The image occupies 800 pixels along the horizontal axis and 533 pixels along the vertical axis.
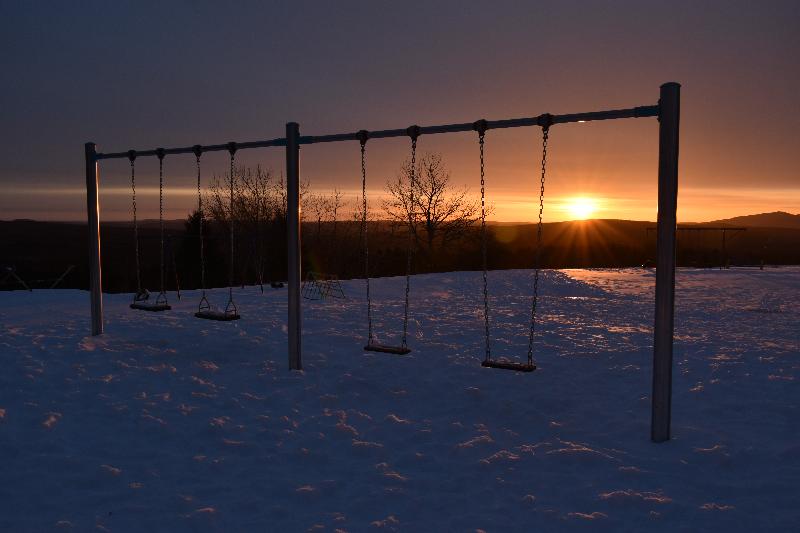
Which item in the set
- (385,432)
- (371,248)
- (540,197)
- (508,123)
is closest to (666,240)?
(540,197)

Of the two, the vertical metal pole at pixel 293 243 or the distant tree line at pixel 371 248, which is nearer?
the vertical metal pole at pixel 293 243

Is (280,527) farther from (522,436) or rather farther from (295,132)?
(295,132)

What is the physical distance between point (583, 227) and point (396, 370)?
58.9m

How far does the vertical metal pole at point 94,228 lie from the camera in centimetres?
945

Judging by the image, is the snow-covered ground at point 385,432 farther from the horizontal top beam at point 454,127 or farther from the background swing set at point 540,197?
the horizontal top beam at point 454,127

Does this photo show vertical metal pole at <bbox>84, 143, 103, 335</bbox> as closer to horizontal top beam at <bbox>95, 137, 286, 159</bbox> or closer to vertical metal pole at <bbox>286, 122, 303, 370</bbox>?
horizontal top beam at <bbox>95, 137, 286, 159</bbox>

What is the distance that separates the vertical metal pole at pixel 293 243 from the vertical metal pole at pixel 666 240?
4.24m

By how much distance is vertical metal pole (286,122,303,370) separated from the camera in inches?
300

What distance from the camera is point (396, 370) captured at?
25.4ft

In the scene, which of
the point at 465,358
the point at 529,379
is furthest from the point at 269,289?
the point at 529,379

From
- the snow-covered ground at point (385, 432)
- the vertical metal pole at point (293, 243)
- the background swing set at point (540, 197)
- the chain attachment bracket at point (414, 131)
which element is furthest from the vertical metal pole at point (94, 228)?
the chain attachment bracket at point (414, 131)

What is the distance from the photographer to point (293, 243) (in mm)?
7676

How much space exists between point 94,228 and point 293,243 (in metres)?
3.94

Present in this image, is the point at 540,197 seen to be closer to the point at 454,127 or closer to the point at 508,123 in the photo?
the point at 508,123
